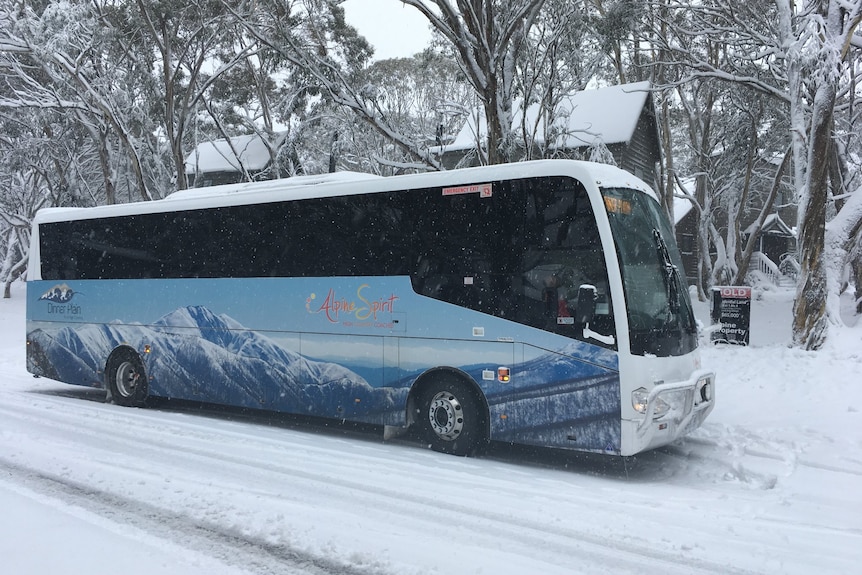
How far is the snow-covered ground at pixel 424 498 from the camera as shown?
5082mm

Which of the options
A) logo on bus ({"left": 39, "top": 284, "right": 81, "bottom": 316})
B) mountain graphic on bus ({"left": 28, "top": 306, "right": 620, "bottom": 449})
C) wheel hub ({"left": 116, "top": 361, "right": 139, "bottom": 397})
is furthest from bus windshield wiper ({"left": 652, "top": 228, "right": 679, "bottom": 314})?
logo on bus ({"left": 39, "top": 284, "right": 81, "bottom": 316})

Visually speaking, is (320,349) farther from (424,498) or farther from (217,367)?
(424,498)

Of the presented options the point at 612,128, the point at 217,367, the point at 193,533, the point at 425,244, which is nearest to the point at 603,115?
the point at 612,128

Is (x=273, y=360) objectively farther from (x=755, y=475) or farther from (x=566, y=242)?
(x=755, y=475)

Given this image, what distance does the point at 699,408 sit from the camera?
308 inches

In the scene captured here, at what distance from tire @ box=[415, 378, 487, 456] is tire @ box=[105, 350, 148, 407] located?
5612 mm

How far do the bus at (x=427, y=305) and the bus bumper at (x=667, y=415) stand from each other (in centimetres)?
2

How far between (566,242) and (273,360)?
15.1ft

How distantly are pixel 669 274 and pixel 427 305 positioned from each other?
2.78 m

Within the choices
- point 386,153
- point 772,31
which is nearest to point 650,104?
point 772,31

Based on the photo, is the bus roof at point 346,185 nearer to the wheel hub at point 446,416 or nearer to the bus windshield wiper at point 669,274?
the bus windshield wiper at point 669,274

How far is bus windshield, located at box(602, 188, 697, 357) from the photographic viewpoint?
7.15m

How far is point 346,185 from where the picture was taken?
30.4 ft

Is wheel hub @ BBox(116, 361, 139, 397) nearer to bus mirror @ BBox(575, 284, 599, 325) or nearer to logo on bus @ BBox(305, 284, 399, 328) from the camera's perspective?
logo on bus @ BBox(305, 284, 399, 328)
